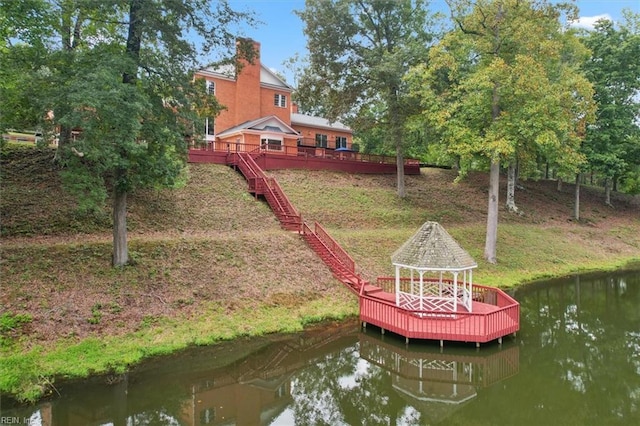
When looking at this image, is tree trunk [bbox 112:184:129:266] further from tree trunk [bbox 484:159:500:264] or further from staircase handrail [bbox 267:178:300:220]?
tree trunk [bbox 484:159:500:264]

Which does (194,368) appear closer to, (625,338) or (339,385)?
(339,385)

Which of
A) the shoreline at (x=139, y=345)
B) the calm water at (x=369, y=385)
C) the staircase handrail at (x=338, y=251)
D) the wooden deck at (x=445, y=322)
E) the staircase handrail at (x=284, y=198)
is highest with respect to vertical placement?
the staircase handrail at (x=284, y=198)

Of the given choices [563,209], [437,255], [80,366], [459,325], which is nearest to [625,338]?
[459,325]

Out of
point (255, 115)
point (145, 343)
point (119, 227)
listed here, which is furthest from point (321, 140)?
point (145, 343)

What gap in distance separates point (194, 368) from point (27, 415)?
11.2 ft

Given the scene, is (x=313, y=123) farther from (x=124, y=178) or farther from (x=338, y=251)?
(x=124, y=178)

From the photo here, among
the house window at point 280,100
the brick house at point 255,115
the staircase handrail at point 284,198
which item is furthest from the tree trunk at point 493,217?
the house window at point 280,100

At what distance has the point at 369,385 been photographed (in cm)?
977

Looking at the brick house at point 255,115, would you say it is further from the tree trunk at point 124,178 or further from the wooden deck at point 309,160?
the tree trunk at point 124,178

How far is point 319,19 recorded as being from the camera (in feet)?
86.6

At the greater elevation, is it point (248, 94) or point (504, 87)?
point (248, 94)

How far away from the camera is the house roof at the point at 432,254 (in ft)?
41.4

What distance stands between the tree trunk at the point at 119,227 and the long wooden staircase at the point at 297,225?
7698mm

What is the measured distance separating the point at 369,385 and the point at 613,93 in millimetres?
33371
